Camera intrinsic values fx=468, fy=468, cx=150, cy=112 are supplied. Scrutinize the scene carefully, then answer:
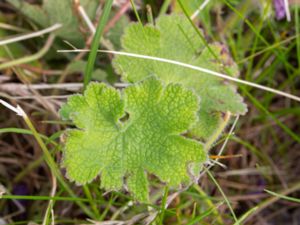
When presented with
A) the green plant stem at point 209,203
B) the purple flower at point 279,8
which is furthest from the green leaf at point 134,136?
the purple flower at point 279,8

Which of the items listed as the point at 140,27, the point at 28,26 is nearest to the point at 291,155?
the point at 140,27

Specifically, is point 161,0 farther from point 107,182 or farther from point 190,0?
point 107,182

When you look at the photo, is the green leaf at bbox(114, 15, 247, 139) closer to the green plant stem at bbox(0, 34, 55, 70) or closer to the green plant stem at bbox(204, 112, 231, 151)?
the green plant stem at bbox(204, 112, 231, 151)

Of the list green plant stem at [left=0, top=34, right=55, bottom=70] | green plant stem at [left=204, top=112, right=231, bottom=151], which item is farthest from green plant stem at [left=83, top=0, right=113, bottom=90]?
green plant stem at [left=204, top=112, right=231, bottom=151]

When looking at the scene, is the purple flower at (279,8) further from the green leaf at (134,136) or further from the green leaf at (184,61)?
the green leaf at (134,136)

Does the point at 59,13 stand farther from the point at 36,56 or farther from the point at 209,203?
the point at 209,203

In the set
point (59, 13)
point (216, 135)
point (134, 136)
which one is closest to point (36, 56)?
point (59, 13)
